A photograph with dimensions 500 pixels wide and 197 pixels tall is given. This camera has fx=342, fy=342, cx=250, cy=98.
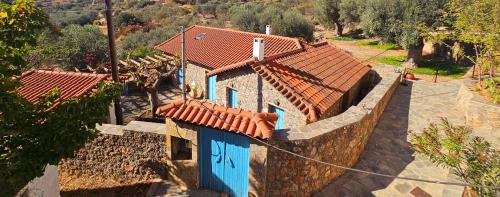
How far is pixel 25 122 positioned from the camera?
5.40 meters

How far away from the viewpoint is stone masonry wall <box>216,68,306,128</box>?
1235 centimetres

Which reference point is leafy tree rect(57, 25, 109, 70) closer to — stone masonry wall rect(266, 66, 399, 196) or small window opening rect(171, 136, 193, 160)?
small window opening rect(171, 136, 193, 160)

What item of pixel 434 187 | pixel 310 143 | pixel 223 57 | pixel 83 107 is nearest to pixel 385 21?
pixel 223 57

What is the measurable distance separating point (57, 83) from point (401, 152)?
37.8ft

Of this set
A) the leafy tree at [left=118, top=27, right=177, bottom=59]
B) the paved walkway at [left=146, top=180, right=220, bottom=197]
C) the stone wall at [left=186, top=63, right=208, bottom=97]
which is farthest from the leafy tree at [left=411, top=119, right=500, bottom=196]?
the leafy tree at [left=118, top=27, right=177, bottom=59]

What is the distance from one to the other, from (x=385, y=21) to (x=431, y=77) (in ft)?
Result: 18.7

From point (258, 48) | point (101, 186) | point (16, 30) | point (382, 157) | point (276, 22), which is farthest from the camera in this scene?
point (276, 22)

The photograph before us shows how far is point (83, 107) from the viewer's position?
5.71m

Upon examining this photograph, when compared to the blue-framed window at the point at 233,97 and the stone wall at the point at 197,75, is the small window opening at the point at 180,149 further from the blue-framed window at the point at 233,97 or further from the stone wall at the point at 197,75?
the stone wall at the point at 197,75

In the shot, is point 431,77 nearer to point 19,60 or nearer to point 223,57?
point 223,57

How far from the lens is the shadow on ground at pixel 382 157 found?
884 cm

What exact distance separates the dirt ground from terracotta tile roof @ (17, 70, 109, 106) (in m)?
2.64

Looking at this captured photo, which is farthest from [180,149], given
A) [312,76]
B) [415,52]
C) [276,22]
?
[276,22]

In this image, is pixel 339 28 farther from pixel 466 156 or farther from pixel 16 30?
pixel 16 30
